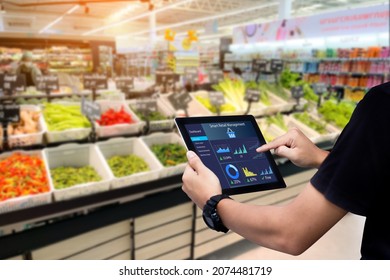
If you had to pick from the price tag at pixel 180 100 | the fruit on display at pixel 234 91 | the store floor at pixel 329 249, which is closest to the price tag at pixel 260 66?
the fruit on display at pixel 234 91

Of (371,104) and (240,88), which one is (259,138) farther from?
(240,88)

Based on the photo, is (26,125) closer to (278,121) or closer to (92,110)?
(92,110)

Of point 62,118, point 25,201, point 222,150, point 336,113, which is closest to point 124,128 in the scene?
point 62,118

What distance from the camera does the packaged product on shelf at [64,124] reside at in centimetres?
243

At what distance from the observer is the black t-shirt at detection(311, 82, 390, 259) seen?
2.20ft

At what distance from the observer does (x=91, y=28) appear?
23219 mm

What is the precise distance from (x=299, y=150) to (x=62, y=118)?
2.07 metres

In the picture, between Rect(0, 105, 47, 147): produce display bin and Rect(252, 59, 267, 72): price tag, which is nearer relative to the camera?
Rect(0, 105, 47, 147): produce display bin

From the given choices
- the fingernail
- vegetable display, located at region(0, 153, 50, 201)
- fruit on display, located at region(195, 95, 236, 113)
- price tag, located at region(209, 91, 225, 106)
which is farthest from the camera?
fruit on display, located at region(195, 95, 236, 113)

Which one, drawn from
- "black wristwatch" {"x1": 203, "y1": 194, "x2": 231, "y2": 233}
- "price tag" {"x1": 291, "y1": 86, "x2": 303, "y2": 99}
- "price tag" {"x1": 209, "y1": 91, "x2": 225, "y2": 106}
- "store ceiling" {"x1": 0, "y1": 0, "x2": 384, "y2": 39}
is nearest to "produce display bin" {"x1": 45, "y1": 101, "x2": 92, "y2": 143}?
"price tag" {"x1": 209, "y1": 91, "x2": 225, "y2": 106}

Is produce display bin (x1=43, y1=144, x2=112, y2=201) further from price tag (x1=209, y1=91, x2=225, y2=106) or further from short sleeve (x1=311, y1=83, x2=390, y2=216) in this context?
short sleeve (x1=311, y1=83, x2=390, y2=216)

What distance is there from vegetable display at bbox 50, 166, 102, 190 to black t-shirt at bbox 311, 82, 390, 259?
1.74 meters

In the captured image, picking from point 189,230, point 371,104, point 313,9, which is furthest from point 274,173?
point 313,9

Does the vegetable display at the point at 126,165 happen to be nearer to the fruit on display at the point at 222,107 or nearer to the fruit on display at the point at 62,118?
the fruit on display at the point at 62,118
